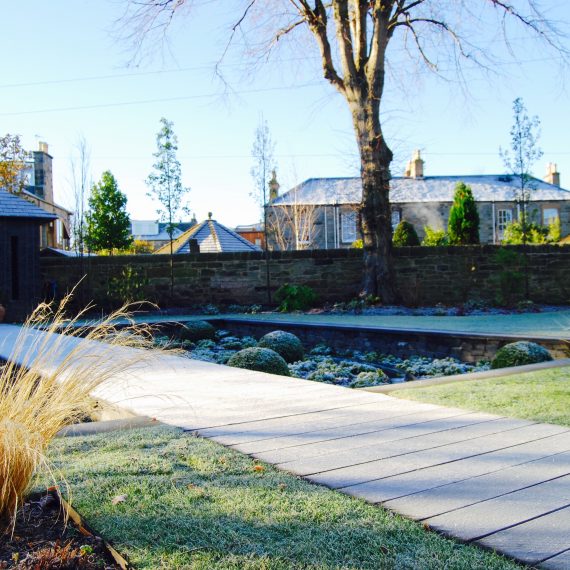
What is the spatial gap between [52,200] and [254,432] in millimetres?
32964

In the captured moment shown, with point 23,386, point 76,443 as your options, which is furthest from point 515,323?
point 23,386

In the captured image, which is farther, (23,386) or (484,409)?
(484,409)

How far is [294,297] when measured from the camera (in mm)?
12695

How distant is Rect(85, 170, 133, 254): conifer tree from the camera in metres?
25.9

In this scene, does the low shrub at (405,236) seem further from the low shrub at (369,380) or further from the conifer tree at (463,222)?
the low shrub at (369,380)

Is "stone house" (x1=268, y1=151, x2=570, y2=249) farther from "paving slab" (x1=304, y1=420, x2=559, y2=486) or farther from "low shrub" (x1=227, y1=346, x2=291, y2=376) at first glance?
"paving slab" (x1=304, y1=420, x2=559, y2=486)

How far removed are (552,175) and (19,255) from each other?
1121 inches

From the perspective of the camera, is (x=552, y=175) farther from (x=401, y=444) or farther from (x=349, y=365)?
(x=401, y=444)

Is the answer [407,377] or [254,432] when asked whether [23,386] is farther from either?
[407,377]

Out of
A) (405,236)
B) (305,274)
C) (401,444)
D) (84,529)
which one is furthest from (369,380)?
(405,236)

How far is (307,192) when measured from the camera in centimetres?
2886

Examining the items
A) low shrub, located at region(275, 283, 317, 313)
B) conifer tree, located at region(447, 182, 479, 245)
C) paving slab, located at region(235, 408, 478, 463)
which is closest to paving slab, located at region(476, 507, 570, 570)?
paving slab, located at region(235, 408, 478, 463)

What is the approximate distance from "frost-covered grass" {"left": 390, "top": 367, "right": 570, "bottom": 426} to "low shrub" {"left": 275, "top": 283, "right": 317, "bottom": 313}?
8.31m

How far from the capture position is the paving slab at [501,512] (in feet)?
5.57
